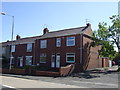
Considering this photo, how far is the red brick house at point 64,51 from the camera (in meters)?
26.0

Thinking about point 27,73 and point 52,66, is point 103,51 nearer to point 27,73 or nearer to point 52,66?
point 52,66

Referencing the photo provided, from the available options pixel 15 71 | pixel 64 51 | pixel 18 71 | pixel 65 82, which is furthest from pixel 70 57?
pixel 65 82

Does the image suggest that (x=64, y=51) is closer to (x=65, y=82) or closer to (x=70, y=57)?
(x=70, y=57)

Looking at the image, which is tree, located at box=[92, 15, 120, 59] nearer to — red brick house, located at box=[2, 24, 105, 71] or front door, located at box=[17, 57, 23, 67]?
red brick house, located at box=[2, 24, 105, 71]

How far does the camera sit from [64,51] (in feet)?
89.7

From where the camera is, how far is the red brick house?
26.0m

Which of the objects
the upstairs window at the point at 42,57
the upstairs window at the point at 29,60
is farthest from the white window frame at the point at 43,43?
the upstairs window at the point at 29,60

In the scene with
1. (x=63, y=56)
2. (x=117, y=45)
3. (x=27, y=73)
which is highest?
(x=117, y=45)

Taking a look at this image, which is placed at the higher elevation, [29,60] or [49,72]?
[29,60]

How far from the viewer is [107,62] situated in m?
37.8

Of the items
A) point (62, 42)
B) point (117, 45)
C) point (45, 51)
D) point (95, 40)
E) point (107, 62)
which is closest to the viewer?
point (117, 45)

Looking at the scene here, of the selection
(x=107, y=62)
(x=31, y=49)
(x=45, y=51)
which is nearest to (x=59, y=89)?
(x=45, y=51)

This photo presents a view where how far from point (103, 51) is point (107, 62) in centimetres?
1390

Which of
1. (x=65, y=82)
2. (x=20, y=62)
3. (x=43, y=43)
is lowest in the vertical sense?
(x=65, y=82)
